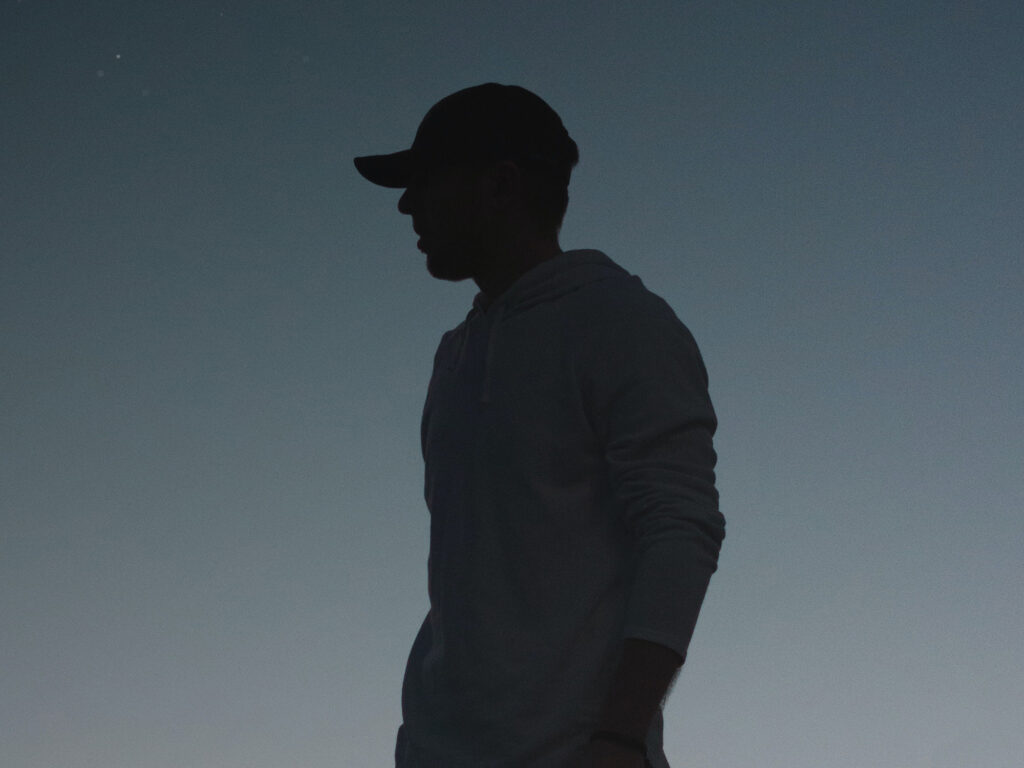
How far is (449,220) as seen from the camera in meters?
2.76

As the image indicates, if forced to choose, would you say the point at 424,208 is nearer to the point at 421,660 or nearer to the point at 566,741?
the point at 421,660

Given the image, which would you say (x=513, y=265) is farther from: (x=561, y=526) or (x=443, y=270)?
(x=561, y=526)

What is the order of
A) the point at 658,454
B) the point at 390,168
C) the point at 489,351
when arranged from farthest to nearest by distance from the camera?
the point at 390,168
the point at 489,351
the point at 658,454

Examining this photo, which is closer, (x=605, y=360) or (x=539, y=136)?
(x=605, y=360)

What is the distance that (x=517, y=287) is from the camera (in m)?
2.66

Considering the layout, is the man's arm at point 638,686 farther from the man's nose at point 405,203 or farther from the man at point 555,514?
the man's nose at point 405,203

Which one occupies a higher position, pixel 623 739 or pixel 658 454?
pixel 658 454

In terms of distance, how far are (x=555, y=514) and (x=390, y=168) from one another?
106 centimetres

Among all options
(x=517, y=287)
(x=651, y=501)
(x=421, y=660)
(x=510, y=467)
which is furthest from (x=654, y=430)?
(x=421, y=660)

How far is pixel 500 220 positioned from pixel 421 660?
3.56ft

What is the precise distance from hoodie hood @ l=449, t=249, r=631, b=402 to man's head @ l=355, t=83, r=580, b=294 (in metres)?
0.13

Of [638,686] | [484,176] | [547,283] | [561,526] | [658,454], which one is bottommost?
[638,686]

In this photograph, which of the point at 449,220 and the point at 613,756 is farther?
the point at 449,220

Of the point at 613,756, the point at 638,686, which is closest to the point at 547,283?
the point at 638,686
